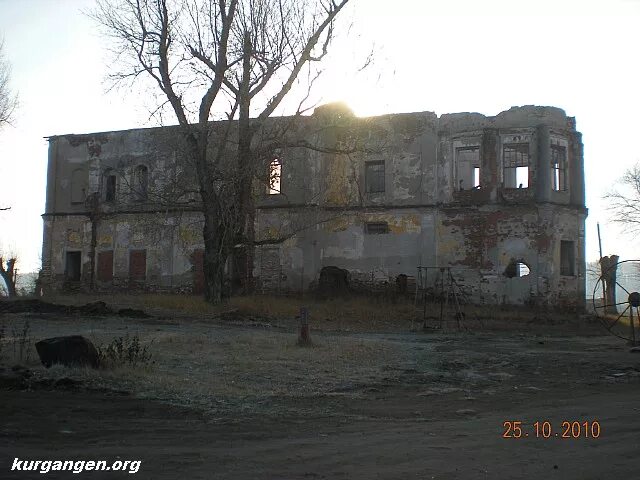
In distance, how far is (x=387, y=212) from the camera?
99.3ft

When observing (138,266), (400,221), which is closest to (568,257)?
(400,221)

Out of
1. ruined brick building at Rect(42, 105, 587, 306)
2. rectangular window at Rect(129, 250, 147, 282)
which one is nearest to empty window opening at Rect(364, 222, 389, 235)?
ruined brick building at Rect(42, 105, 587, 306)

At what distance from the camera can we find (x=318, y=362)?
36.3 ft

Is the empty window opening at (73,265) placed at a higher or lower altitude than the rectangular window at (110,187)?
lower

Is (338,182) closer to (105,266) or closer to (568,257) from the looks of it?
(568,257)

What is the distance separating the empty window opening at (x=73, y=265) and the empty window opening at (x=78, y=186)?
3.06 metres

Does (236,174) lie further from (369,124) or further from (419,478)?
(419,478)

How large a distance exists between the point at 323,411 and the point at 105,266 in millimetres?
29118

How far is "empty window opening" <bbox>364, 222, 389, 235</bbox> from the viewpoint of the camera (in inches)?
1188

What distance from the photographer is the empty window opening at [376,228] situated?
99.0ft

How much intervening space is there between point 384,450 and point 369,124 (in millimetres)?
26400

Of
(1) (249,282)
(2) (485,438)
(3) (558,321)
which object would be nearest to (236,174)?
(1) (249,282)

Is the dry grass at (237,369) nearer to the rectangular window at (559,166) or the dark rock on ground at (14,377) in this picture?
the dark rock on ground at (14,377)
